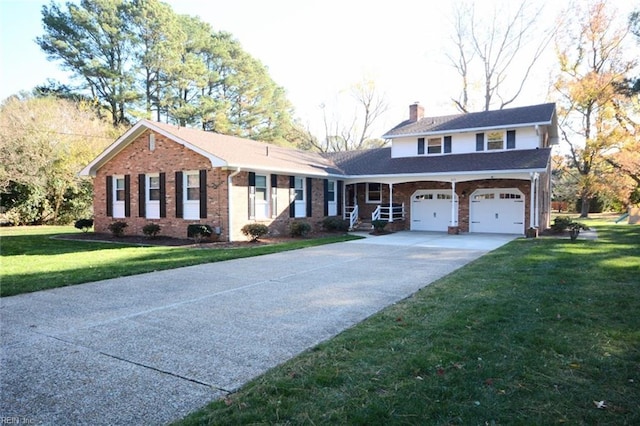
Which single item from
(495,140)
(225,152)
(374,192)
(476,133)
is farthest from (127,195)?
(495,140)

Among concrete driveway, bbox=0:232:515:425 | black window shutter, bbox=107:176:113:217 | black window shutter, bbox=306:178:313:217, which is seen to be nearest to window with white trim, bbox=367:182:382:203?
black window shutter, bbox=306:178:313:217

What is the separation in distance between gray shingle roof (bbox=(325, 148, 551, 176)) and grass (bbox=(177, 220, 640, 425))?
12.3m

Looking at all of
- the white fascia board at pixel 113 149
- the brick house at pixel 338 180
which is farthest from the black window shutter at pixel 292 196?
the white fascia board at pixel 113 149

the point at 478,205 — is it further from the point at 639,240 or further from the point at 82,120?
the point at 82,120

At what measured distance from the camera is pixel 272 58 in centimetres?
4228

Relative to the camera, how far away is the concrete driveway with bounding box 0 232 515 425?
136 inches

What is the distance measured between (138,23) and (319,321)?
3639 centimetres

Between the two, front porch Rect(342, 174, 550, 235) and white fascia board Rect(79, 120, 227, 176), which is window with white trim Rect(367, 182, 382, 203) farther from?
white fascia board Rect(79, 120, 227, 176)

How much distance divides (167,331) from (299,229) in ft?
41.4

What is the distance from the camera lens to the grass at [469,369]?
310 cm

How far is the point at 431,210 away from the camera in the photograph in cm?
2167

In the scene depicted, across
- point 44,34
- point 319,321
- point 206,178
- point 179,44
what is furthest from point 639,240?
point 44,34

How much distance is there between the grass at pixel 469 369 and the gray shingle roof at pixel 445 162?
12331 millimetres

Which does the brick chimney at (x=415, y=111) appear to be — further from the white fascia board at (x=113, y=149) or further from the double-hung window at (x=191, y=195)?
the white fascia board at (x=113, y=149)
